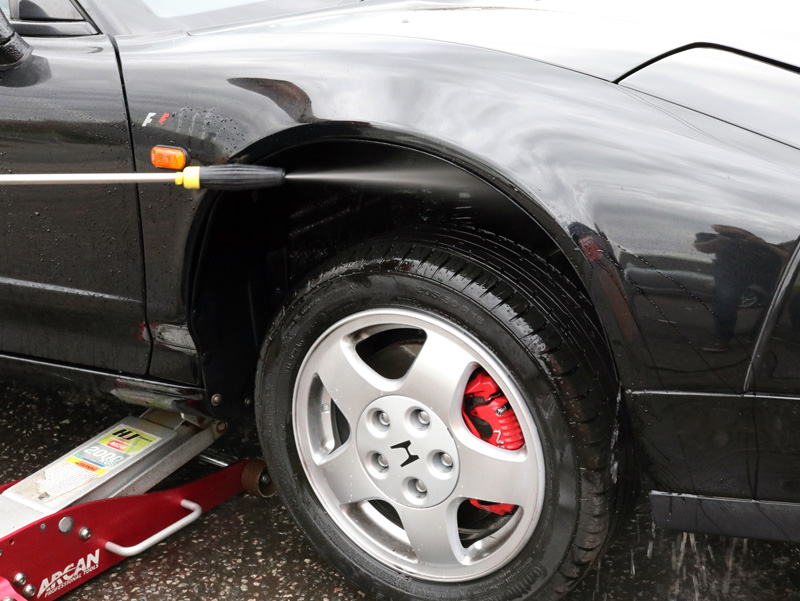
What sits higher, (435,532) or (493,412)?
(493,412)

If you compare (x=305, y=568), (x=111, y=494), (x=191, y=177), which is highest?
(x=191, y=177)

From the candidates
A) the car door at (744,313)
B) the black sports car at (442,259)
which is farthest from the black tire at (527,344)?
the car door at (744,313)

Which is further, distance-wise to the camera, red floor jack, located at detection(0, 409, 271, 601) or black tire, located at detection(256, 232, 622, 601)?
red floor jack, located at detection(0, 409, 271, 601)

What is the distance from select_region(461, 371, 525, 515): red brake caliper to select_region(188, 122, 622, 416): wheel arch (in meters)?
0.24

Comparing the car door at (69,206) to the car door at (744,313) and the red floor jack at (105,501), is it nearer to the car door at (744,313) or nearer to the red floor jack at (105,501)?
the red floor jack at (105,501)

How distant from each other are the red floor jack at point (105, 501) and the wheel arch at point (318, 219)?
0.30 metres

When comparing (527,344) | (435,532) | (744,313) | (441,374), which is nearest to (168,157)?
(441,374)

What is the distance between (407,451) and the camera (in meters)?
1.68

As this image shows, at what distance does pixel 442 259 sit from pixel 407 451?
39 cm

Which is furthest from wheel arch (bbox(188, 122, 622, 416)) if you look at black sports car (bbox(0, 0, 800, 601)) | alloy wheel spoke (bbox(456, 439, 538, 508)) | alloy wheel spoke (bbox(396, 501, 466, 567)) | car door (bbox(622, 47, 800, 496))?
alloy wheel spoke (bbox(396, 501, 466, 567))

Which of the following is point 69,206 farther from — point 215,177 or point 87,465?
point 87,465

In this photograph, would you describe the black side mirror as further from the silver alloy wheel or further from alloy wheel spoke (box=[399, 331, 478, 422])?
alloy wheel spoke (box=[399, 331, 478, 422])

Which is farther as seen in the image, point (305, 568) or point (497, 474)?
point (305, 568)

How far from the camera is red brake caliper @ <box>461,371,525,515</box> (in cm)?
161
